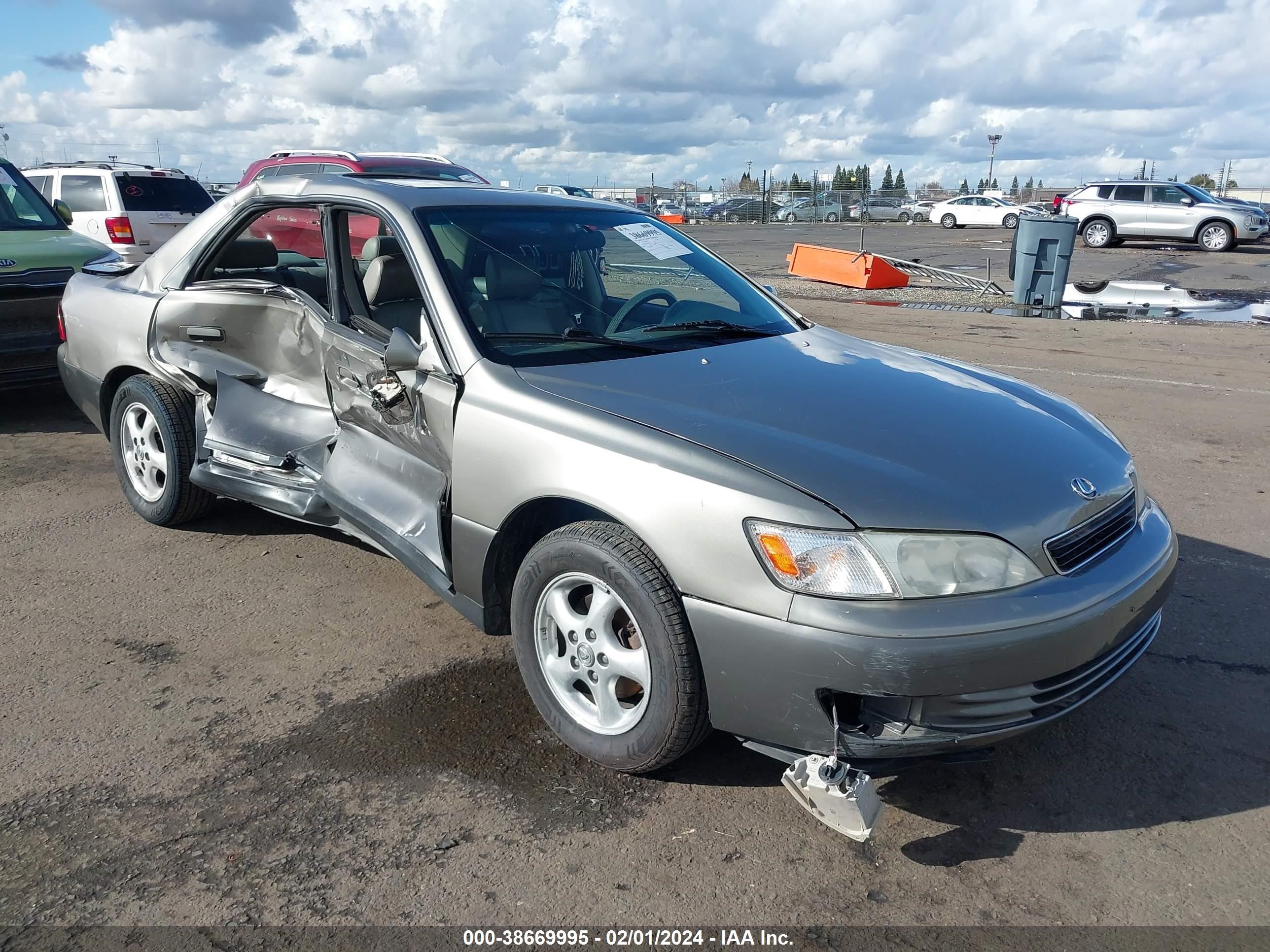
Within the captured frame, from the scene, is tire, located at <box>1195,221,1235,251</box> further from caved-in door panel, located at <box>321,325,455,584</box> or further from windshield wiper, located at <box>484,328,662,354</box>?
caved-in door panel, located at <box>321,325,455,584</box>

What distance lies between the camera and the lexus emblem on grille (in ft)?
9.40

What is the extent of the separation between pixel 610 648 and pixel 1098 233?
91.2 feet

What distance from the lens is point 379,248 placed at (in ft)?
13.1

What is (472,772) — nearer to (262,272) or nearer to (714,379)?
(714,379)

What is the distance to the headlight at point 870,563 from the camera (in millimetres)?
2475

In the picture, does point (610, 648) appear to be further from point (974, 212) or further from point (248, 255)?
point (974, 212)

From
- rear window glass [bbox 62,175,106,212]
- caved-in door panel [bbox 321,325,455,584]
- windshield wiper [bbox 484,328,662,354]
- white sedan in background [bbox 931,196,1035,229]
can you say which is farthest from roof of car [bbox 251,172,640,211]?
white sedan in background [bbox 931,196,1035,229]

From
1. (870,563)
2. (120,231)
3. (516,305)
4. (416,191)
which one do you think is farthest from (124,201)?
(870,563)

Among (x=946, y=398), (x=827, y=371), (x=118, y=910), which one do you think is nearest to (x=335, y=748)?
(x=118, y=910)

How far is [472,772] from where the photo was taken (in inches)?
118

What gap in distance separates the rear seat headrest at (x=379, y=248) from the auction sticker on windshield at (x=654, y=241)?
91cm

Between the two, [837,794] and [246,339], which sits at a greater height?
[246,339]

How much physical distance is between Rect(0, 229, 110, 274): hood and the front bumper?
6.48m

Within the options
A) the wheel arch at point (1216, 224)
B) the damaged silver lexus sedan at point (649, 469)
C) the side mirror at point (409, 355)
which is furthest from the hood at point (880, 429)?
the wheel arch at point (1216, 224)
